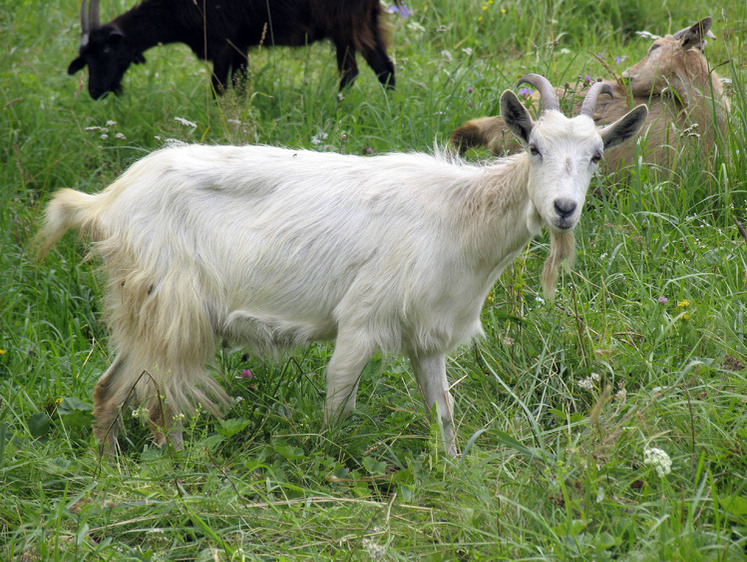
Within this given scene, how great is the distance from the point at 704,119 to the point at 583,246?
1.26 metres

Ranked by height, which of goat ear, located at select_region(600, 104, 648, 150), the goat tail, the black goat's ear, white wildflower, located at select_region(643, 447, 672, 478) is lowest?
white wildflower, located at select_region(643, 447, 672, 478)

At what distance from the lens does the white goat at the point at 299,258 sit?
3.21m

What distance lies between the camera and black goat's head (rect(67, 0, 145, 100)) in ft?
20.4

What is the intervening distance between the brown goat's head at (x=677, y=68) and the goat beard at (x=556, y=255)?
1.98 meters

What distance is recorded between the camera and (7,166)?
519 centimetres

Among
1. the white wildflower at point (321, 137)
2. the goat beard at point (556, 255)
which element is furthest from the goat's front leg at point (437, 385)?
the white wildflower at point (321, 137)

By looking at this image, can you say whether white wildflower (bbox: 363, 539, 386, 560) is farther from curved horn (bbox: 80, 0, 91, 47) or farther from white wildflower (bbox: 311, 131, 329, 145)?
curved horn (bbox: 80, 0, 91, 47)

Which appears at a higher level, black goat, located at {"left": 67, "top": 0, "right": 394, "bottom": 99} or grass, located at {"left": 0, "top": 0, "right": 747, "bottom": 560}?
black goat, located at {"left": 67, "top": 0, "right": 394, "bottom": 99}

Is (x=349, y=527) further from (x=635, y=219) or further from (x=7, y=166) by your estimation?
(x=7, y=166)

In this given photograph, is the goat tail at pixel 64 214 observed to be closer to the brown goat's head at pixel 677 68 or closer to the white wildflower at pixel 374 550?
the white wildflower at pixel 374 550

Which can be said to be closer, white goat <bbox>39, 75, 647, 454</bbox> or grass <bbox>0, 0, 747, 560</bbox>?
grass <bbox>0, 0, 747, 560</bbox>

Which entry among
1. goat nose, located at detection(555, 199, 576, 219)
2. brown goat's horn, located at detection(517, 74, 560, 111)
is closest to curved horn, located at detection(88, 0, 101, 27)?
brown goat's horn, located at detection(517, 74, 560, 111)

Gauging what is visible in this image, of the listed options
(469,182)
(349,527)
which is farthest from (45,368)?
(469,182)

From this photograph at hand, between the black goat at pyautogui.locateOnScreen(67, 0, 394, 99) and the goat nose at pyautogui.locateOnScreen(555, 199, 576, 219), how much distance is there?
3.50 m
